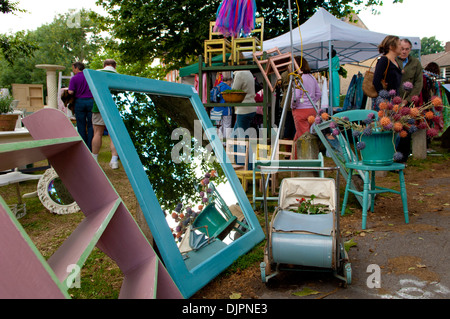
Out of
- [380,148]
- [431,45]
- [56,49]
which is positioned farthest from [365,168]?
[431,45]

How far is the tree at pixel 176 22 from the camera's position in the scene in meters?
14.0

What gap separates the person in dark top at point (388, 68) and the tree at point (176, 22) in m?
8.90

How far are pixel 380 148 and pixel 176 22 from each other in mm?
12995

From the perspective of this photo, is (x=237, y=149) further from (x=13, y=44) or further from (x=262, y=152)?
(x=13, y=44)

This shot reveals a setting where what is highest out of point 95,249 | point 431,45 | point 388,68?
point 431,45

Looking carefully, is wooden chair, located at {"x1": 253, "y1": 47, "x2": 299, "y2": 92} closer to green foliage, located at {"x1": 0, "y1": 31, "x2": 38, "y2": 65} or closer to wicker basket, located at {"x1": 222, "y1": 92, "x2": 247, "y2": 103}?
wicker basket, located at {"x1": 222, "y1": 92, "x2": 247, "y2": 103}

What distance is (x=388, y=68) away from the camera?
5.12 metres

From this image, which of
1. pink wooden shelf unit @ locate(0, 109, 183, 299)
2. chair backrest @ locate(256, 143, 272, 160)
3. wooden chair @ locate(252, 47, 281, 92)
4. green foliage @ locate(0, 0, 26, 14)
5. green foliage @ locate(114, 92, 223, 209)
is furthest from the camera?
green foliage @ locate(0, 0, 26, 14)

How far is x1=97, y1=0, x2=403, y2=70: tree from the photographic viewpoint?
46.1 feet

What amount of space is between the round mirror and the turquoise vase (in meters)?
3.52

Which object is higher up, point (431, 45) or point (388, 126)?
point (431, 45)

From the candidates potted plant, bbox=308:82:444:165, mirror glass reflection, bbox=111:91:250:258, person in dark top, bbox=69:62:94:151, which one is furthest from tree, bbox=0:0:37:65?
potted plant, bbox=308:82:444:165

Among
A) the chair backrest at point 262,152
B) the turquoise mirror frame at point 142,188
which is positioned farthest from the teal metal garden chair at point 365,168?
the turquoise mirror frame at point 142,188
